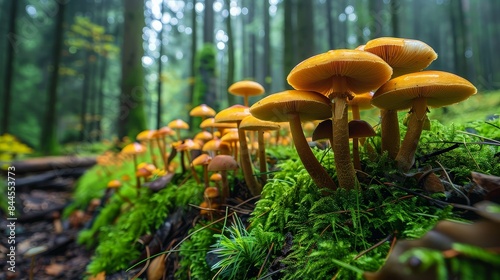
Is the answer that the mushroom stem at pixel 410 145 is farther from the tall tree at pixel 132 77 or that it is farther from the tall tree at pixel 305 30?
the tall tree at pixel 132 77

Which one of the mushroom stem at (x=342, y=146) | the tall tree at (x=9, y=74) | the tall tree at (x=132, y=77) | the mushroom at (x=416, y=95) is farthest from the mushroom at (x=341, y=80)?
the tall tree at (x=9, y=74)

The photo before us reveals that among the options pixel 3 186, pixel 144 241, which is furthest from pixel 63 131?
pixel 144 241

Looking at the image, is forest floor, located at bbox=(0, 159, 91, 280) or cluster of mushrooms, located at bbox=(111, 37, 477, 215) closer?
cluster of mushrooms, located at bbox=(111, 37, 477, 215)

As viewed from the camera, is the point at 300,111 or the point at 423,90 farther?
the point at 300,111

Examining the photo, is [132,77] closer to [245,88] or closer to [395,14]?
[245,88]

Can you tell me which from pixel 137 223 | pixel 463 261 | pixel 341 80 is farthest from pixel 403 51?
pixel 137 223

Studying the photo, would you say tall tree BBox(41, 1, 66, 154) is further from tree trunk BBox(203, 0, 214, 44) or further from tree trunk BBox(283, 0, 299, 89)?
tree trunk BBox(283, 0, 299, 89)

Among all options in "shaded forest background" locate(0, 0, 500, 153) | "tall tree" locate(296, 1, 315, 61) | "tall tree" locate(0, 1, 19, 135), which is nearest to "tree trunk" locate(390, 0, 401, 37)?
"shaded forest background" locate(0, 0, 500, 153)

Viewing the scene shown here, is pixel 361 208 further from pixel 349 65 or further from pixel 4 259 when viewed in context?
pixel 4 259

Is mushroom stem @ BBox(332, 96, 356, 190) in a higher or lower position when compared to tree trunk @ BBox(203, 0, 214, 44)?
lower
